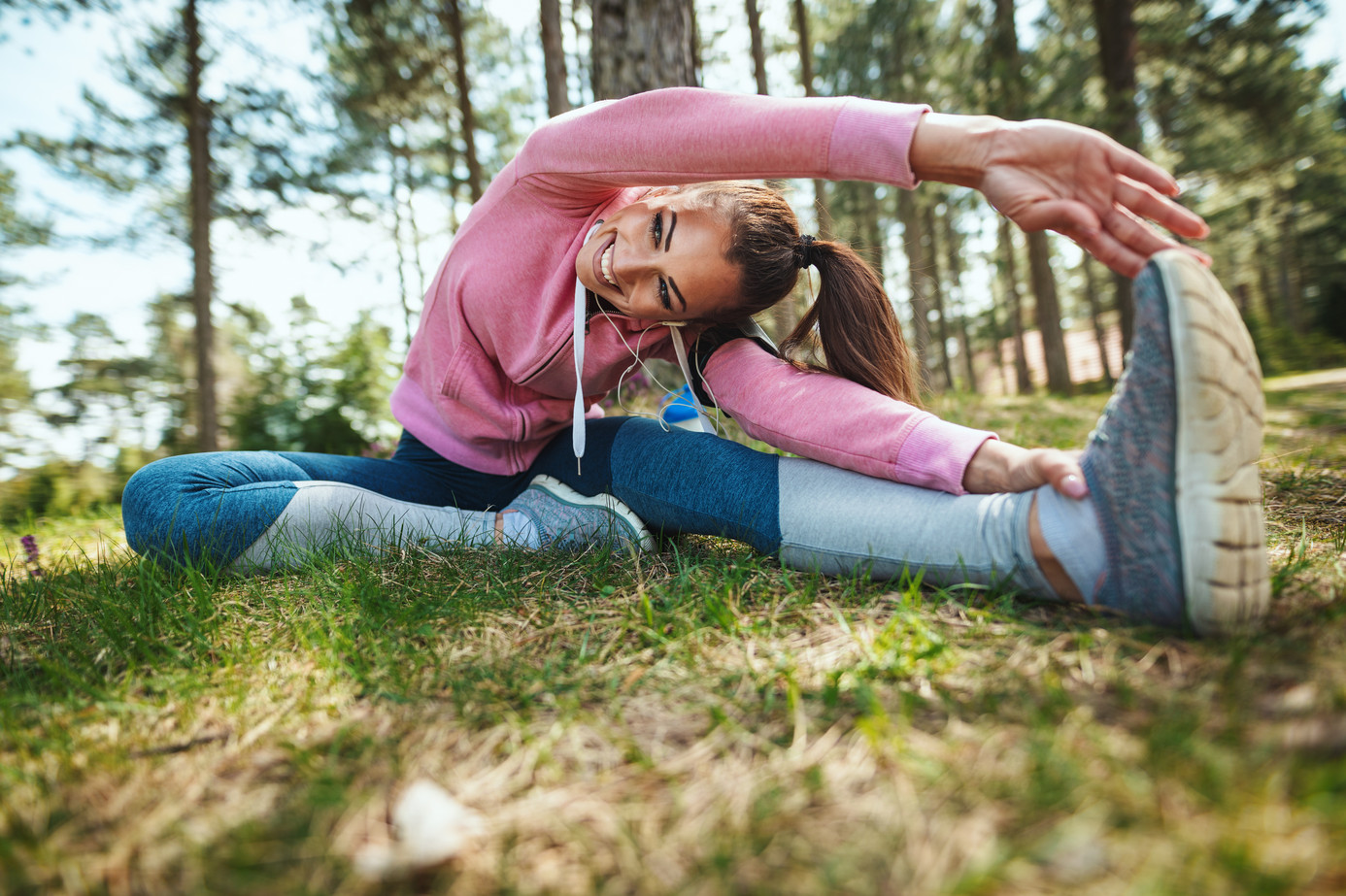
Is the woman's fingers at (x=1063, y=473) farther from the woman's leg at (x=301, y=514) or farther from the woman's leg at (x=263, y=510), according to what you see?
the woman's leg at (x=263, y=510)

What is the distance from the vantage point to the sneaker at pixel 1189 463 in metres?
1.08

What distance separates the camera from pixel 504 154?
1280cm

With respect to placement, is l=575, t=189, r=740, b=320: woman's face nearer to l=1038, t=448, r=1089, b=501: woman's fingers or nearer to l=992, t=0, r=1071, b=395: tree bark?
l=1038, t=448, r=1089, b=501: woman's fingers

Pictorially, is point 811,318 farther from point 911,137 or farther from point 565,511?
point 565,511

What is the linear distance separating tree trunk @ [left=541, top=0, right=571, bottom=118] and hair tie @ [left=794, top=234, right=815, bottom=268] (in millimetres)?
4064

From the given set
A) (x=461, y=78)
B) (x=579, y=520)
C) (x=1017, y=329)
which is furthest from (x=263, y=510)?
(x=1017, y=329)

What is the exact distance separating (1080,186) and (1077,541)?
2.18ft

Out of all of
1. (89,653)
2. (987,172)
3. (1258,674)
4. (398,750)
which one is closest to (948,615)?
(1258,674)

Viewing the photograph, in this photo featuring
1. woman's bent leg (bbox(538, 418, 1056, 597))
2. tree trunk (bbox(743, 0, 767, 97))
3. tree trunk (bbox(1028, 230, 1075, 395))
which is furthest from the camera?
tree trunk (bbox(1028, 230, 1075, 395))

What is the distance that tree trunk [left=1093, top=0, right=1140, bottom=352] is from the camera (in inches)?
327

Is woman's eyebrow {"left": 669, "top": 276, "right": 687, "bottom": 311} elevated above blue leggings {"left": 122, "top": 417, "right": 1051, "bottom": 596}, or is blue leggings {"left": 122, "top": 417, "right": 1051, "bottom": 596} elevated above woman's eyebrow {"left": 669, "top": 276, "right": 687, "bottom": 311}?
woman's eyebrow {"left": 669, "top": 276, "right": 687, "bottom": 311}

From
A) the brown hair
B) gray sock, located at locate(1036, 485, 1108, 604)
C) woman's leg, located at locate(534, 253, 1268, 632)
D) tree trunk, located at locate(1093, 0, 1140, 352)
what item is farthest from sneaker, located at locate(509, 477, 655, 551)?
tree trunk, located at locate(1093, 0, 1140, 352)

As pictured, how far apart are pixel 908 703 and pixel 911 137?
1.07 m

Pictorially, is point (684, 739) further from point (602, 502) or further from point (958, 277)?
point (958, 277)
